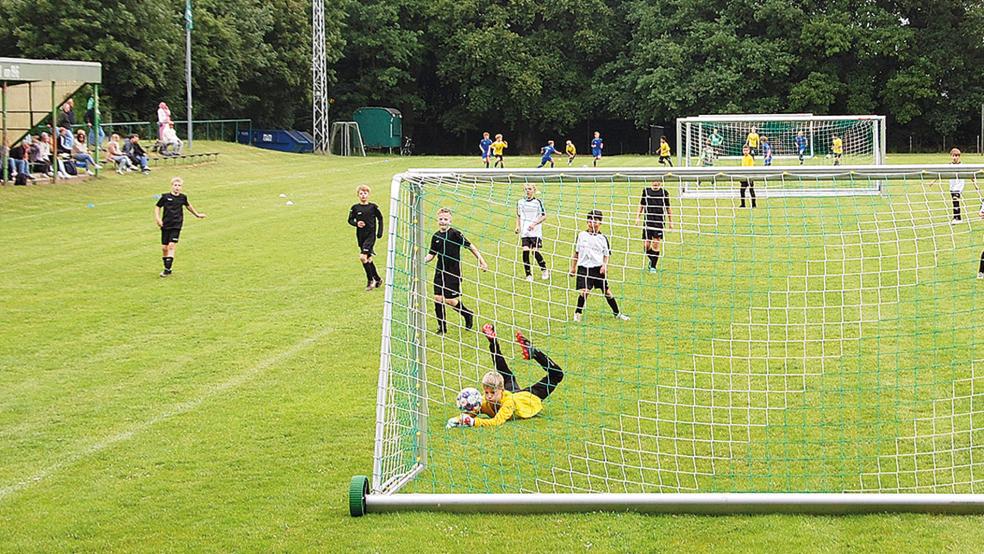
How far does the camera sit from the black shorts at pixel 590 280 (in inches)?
580

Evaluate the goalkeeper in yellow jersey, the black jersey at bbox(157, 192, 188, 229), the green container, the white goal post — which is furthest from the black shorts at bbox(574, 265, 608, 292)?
the green container

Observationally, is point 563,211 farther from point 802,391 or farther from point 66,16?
point 66,16

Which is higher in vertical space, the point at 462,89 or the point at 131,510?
the point at 462,89

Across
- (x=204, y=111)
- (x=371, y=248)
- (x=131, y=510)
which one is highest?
(x=204, y=111)

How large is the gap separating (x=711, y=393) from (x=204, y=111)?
164 ft

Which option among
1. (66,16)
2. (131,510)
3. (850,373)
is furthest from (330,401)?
(66,16)

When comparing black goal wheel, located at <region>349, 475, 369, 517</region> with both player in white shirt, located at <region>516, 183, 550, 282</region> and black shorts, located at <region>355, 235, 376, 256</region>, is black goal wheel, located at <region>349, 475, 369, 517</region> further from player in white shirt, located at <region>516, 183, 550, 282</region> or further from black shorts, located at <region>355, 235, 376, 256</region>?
black shorts, located at <region>355, 235, 376, 256</region>

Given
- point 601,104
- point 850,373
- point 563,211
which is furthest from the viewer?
point 601,104

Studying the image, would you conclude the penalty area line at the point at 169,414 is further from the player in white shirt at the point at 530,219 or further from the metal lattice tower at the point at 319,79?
the metal lattice tower at the point at 319,79

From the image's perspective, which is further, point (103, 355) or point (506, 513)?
point (103, 355)

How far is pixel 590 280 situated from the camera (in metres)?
15.2

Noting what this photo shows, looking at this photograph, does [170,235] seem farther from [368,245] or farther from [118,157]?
[118,157]

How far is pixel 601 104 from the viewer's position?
2633 inches

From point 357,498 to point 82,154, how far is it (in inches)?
1125
